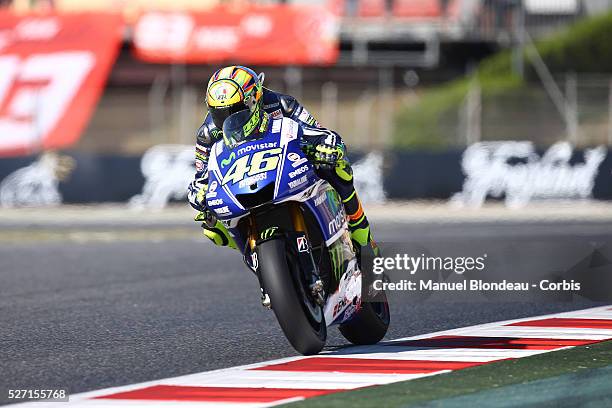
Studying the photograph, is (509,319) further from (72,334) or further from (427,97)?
(427,97)

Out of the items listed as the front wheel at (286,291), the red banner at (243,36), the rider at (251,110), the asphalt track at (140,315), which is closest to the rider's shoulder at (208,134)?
the rider at (251,110)

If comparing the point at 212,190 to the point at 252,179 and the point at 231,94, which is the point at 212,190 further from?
the point at 231,94

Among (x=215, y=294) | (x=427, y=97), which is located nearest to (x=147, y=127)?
(x=427, y=97)

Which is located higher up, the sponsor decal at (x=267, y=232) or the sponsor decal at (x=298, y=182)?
the sponsor decal at (x=298, y=182)

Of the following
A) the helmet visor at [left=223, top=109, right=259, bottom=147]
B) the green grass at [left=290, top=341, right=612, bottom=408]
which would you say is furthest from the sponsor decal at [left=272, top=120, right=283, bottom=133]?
the green grass at [left=290, top=341, right=612, bottom=408]

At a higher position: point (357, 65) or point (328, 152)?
point (328, 152)

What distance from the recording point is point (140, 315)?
30.7ft

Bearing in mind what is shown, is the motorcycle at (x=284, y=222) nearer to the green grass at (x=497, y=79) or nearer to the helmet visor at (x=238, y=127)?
the helmet visor at (x=238, y=127)

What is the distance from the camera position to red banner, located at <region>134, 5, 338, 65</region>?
32.5 meters

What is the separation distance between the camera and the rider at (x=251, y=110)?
7.00 m

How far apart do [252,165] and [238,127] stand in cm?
27

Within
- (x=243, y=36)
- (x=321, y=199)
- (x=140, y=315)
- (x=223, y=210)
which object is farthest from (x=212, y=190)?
(x=243, y=36)
